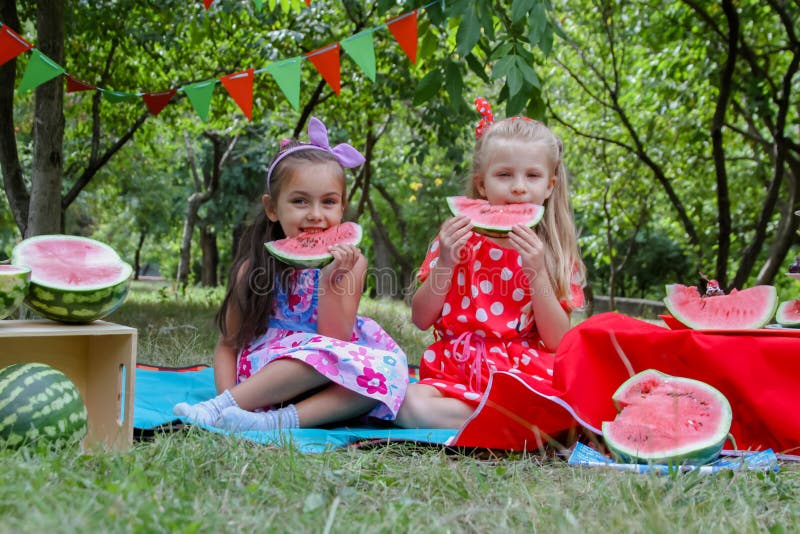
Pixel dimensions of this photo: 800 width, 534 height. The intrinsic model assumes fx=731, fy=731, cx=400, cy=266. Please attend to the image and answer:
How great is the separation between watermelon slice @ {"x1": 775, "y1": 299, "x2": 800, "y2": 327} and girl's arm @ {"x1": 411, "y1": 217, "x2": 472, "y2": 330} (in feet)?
4.06

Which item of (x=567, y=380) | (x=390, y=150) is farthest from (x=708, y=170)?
(x=567, y=380)

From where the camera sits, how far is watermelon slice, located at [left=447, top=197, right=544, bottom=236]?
3004mm

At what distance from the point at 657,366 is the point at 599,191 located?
9336mm

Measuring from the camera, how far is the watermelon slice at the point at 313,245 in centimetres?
305

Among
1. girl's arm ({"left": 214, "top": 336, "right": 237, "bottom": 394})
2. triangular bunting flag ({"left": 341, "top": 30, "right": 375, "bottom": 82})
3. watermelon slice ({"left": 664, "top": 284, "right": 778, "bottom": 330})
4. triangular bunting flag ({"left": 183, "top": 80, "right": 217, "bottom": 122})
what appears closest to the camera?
watermelon slice ({"left": 664, "top": 284, "right": 778, "bottom": 330})

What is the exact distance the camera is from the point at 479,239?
3387mm

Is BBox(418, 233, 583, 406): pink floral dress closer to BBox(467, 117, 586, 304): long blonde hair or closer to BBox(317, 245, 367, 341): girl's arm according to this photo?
BBox(467, 117, 586, 304): long blonde hair

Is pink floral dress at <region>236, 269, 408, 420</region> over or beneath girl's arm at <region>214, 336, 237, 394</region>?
over

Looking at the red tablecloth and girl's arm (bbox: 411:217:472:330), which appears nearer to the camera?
the red tablecloth

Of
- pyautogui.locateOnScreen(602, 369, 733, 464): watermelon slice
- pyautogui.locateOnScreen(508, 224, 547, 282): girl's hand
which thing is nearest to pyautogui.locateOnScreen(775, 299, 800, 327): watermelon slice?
pyautogui.locateOnScreen(602, 369, 733, 464): watermelon slice

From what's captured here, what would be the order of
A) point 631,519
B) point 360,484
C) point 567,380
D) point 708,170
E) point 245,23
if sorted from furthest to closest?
point 708,170 → point 245,23 → point 567,380 → point 360,484 → point 631,519

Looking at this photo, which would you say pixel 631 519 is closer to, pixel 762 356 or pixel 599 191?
pixel 762 356

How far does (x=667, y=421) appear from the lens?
7.50 ft

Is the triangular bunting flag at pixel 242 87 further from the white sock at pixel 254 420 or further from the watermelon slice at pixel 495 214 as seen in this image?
the white sock at pixel 254 420
